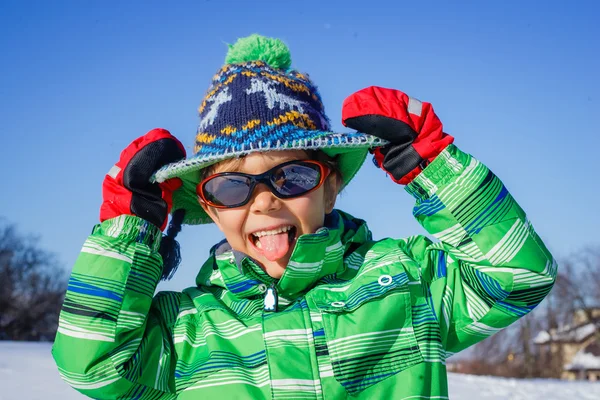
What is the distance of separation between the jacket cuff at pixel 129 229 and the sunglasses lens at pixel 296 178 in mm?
523

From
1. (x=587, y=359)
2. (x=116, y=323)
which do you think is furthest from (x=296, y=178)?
(x=587, y=359)

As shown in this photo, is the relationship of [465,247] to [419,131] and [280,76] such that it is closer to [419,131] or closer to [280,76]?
[419,131]

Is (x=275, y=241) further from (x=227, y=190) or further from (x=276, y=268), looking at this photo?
(x=227, y=190)

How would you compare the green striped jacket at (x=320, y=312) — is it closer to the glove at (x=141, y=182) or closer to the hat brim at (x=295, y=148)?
the glove at (x=141, y=182)

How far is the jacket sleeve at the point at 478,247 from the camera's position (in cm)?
212

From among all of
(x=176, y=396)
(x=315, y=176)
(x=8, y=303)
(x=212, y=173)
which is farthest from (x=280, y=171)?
(x=8, y=303)

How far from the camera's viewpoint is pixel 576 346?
3781 cm

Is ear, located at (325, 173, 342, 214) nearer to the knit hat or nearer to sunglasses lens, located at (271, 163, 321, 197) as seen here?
the knit hat

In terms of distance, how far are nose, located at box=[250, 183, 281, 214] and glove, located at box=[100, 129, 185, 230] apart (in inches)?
16.2

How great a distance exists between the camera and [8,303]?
3155 centimetres

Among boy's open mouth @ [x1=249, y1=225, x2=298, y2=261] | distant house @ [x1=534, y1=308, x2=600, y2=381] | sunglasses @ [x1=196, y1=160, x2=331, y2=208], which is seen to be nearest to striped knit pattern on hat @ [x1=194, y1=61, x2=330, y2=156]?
sunglasses @ [x1=196, y1=160, x2=331, y2=208]

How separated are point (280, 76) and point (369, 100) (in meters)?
0.43

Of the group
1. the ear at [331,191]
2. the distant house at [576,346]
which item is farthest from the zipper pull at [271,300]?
the distant house at [576,346]

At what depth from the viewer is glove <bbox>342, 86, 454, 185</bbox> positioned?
2184 millimetres
